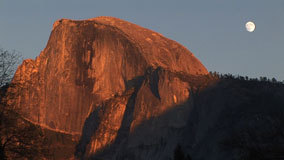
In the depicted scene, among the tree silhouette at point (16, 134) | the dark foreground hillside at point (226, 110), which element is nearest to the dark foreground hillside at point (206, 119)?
the dark foreground hillside at point (226, 110)

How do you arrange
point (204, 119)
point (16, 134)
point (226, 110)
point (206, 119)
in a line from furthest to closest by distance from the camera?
point (204, 119) < point (206, 119) < point (226, 110) < point (16, 134)

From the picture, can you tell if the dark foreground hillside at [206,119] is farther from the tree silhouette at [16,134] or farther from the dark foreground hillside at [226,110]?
the tree silhouette at [16,134]

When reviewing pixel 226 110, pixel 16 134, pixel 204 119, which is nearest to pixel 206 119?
pixel 204 119

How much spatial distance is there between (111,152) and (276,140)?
173 meters

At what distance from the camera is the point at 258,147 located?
2702cm

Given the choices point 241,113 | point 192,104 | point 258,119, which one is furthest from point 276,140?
point 192,104

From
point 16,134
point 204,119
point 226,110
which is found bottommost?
point 16,134

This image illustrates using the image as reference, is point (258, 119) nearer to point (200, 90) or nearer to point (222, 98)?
point (222, 98)

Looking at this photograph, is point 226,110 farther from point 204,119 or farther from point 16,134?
point 16,134

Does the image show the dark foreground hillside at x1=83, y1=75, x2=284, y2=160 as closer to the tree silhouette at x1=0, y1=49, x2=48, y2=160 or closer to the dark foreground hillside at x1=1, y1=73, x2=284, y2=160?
the dark foreground hillside at x1=1, y1=73, x2=284, y2=160

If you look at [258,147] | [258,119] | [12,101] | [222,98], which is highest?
[222,98]

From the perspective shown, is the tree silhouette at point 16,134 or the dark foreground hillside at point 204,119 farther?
the dark foreground hillside at point 204,119

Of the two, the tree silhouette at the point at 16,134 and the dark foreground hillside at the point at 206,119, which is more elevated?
the dark foreground hillside at the point at 206,119

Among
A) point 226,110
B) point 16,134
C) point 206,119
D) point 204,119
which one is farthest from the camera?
point 204,119
